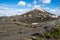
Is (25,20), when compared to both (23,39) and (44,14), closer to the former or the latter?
(44,14)

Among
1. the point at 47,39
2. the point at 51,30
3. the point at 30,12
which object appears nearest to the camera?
the point at 47,39

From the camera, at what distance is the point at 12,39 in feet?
103

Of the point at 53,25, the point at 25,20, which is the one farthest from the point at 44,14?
the point at 53,25

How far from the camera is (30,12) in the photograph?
62969 mm

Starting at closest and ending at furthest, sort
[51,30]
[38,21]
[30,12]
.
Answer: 1. [51,30]
2. [38,21]
3. [30,12]

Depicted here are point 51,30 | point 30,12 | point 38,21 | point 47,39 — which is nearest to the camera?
point 47,39

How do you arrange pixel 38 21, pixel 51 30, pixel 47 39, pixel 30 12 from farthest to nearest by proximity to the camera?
pixel 30 12 < pixel 38 21 < pixel 51 30 < pixel 47 39

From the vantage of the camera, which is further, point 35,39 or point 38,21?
point 38,21

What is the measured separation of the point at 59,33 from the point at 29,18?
97.8 ft

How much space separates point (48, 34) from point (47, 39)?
1294 millimetres

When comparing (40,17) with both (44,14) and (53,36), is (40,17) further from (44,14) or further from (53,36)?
(53,36)

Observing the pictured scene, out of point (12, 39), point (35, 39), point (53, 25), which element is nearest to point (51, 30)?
point (53, 25)

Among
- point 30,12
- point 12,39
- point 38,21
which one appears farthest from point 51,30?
point 30,12

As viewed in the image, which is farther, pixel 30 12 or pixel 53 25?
pixel 30 12
